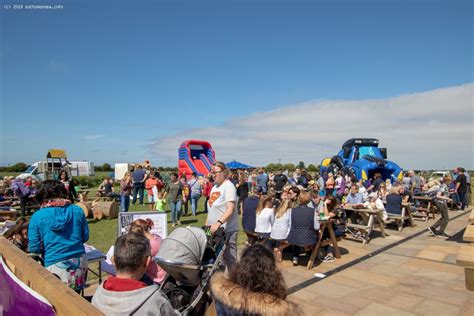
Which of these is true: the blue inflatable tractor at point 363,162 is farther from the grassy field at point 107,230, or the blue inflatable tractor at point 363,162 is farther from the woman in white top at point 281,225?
the woman in white top at point 281,225

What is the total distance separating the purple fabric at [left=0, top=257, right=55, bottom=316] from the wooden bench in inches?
1.9

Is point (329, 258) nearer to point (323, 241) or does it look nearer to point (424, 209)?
point (323, 241)

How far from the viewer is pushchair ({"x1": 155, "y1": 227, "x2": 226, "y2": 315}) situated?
2666mm

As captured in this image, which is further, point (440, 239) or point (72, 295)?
point (440, 239)

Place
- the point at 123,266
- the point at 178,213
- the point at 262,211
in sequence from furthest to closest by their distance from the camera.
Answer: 1. the point at 178,213
2. the point at 262,211
3. the point at 123,266

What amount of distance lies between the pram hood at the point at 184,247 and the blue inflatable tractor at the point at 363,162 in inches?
587

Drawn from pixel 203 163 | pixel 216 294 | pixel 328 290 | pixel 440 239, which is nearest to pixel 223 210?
pixel 328 290

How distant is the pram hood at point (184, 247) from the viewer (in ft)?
8.80

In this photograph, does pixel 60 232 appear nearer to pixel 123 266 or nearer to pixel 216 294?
pixel 123 266

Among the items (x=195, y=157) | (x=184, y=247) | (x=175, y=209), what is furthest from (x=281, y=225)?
(x=195, y=157)

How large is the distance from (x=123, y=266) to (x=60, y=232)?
1359 millimetres

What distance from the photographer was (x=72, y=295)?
5.11 feet

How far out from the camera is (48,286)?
1734 millimetres

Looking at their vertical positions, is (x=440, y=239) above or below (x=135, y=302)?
below
